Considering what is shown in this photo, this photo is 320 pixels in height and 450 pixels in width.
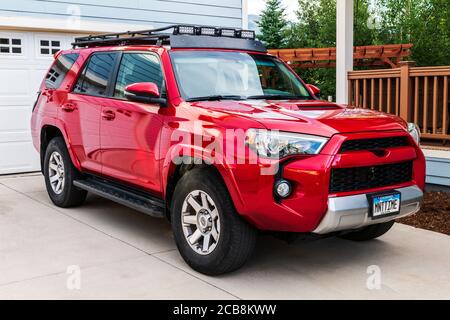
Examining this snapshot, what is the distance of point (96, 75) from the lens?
243 inches

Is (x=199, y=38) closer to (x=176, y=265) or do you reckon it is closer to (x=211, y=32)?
(x=211, y=32)

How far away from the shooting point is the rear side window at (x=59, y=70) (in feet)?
22.1

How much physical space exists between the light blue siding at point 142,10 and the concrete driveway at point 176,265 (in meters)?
4.33

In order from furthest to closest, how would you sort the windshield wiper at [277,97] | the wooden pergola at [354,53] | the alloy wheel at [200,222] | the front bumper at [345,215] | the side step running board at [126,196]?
1. the wooden pergola at [354,53]
2. the windshield wiper at [277,97]
3. the side step running board at [126,196]
4. the alloy wheel at [200,222]
5. the front bumper at [345,215]

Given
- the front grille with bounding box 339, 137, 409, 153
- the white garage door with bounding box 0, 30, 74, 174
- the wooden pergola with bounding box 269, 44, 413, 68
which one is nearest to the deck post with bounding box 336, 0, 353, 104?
the front grille with bounding box 339, 137, 409, 153

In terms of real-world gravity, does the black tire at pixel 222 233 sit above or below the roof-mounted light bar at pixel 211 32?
below

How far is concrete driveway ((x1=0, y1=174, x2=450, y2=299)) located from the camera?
13.7 ft

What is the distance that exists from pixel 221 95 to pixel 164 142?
68 centimetres

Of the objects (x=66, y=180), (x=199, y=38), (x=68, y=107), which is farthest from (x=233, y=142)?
(x=66, y=180)

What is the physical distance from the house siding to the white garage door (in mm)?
416

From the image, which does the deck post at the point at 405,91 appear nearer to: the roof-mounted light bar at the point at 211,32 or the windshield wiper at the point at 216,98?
the roof-mounted light bar at the point at 211,32

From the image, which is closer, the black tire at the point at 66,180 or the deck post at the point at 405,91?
the black tire at the point at 66,180

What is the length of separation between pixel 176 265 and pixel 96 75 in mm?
2537

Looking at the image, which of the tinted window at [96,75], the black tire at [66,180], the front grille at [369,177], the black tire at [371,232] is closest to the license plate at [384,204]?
the front grille at [369,177]
